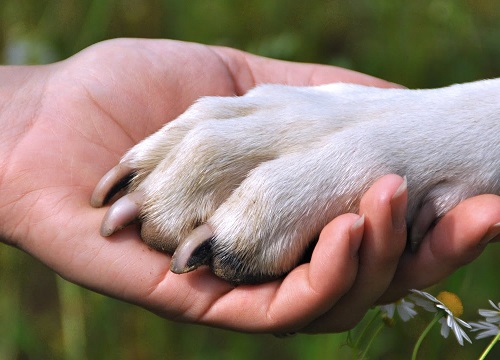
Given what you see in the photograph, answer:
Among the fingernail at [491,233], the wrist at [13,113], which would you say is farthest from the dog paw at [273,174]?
the wrist at [13,113]

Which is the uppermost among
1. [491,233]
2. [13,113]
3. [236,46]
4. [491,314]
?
[491,233]

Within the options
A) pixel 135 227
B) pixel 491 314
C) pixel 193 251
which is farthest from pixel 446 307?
pixel 135 227

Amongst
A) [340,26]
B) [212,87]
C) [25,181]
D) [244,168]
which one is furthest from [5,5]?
[244,168]

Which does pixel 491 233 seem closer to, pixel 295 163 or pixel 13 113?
pixel 295 163

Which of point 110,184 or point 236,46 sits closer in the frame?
point 110,184

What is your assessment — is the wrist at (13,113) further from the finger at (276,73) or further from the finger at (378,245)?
the finger at (378,245)

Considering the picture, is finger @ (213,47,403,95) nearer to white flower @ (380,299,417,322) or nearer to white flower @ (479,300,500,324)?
white flower @ (380,299,417,322)
